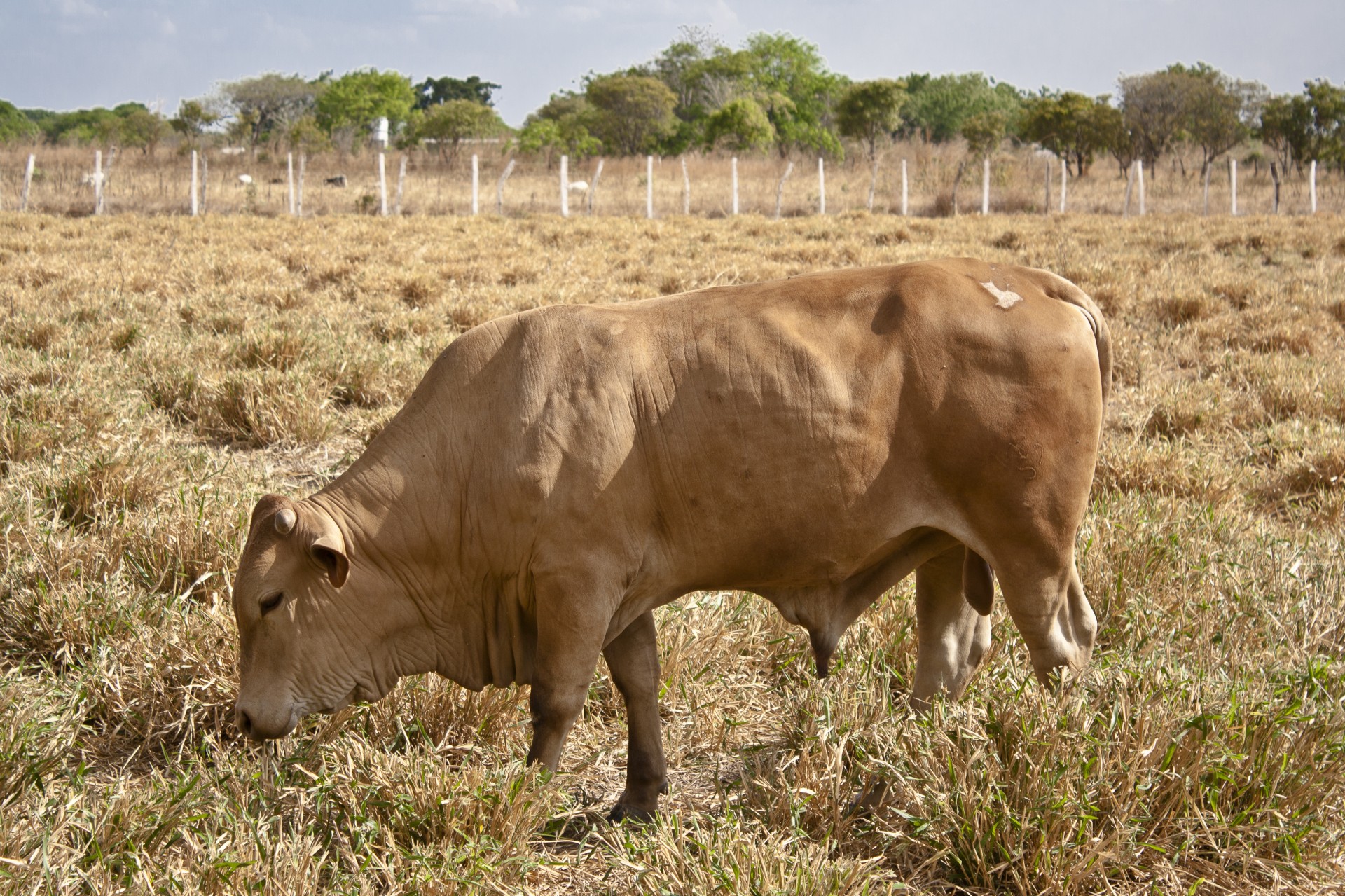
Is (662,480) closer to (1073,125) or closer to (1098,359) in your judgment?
(1098,359)

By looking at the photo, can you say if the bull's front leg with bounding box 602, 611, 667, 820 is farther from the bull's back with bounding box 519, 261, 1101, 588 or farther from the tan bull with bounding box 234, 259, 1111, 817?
the bull's back with bounding box 519, 261, 1101, 588

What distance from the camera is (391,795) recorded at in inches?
125

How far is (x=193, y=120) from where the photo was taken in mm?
53156

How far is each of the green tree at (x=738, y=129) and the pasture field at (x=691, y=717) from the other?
37906mm

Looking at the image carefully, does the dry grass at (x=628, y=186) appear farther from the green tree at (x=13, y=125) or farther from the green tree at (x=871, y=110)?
the green tree at (x=13, y=125)

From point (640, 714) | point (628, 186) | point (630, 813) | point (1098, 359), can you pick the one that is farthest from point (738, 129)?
point (630, 813)

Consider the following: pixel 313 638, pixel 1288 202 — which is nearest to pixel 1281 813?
pixel 313 638

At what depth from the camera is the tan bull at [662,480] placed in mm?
3160

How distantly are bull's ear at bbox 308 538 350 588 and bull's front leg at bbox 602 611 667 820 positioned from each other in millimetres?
831

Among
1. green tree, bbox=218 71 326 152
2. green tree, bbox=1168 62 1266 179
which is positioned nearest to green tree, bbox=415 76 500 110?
green tree, bbox=218 71 326 152

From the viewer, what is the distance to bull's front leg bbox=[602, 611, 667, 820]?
3516 mm

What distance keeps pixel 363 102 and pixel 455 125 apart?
1492cm

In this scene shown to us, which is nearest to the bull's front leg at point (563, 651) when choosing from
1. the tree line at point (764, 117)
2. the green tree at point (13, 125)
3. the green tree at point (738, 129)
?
the tree line at point (764, 117)

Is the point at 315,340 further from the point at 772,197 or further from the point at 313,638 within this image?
the point at 772,197
